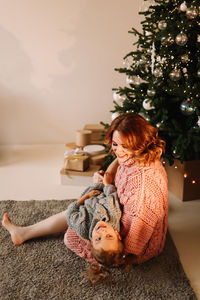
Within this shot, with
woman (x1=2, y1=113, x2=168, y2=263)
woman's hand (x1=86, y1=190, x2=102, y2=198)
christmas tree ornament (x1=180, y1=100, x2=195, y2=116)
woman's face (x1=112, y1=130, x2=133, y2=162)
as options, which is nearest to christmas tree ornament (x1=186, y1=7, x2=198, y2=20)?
christmas tree ornament (x1=180, y1=100, x2=195, y2=116)

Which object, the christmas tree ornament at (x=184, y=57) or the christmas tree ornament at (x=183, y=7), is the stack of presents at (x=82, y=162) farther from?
the christmas tree ornament at (x=183, y=7)

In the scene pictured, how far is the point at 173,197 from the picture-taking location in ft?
7.44

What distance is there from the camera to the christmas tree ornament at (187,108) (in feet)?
6.04

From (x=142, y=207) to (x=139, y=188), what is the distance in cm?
9

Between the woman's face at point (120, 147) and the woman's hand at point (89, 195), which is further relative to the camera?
the woman's hand at point (89, 195)

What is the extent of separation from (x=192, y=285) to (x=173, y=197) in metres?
0.86

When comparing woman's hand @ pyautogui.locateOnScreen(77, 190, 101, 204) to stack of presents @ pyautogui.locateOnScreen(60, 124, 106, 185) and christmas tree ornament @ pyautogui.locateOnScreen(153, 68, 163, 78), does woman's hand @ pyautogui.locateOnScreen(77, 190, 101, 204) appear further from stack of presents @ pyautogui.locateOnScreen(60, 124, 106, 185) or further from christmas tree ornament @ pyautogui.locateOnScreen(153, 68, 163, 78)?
christmas tree ornament @ pyautogui.locateOnScreen(153, 68, 163, 78)

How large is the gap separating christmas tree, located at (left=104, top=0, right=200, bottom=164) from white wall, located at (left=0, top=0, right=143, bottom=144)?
112cm

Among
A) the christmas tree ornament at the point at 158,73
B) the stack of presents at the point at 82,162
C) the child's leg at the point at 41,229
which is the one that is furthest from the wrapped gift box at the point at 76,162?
the christmas tree ornament at the point at 158,73

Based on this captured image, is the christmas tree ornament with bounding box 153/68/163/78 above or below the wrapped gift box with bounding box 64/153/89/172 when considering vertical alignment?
above

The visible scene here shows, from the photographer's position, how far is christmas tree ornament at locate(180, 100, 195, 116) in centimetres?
184

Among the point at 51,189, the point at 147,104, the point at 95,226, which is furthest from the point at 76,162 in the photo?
the point at 95,226

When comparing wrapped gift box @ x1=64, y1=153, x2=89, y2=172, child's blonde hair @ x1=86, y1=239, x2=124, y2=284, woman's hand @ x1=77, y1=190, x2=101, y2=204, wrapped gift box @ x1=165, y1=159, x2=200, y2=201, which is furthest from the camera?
wrapped gift box @ x1=64, y1=153, x2=89, y2=172

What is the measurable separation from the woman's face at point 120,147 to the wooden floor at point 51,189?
0.66 metres
